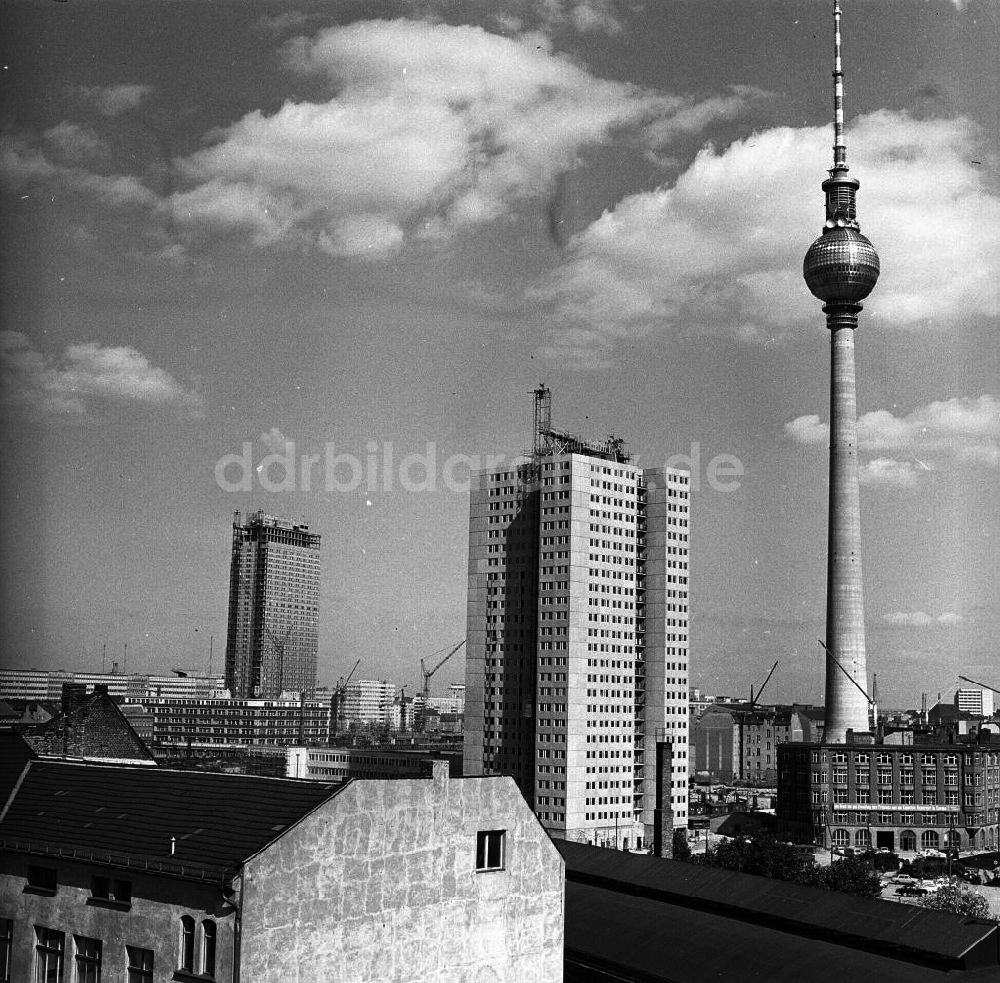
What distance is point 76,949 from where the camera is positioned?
23.7m

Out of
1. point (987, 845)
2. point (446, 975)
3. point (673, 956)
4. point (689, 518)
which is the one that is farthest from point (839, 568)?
point (446, 975)

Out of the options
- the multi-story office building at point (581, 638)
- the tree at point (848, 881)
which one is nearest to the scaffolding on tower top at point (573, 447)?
the multi-story office building at point (581, 638)

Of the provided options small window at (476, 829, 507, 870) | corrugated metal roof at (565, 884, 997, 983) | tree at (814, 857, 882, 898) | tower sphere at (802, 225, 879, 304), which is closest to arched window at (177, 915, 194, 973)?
small window at (476, 829, 507, 870)

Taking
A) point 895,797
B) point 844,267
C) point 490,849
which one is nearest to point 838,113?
point 844,267

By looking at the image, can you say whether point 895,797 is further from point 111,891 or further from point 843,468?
point 111,891

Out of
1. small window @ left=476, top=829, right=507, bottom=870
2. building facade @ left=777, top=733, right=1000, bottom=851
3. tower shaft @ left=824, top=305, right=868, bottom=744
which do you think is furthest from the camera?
tower shaft @ left=824, top=305, right=868, bottom=744

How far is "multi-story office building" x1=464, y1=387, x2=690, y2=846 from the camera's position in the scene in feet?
443

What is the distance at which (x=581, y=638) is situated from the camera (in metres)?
137

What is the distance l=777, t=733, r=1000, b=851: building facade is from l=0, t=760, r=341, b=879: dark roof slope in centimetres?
9920

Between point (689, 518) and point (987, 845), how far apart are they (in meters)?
52.0

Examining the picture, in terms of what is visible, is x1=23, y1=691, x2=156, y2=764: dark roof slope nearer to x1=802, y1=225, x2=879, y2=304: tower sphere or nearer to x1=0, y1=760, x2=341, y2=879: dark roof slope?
x1=0, y1=760, x2=341, y2=879: dark roof slope

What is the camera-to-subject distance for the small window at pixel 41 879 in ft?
79.8

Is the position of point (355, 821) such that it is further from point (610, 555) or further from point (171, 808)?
point (610, 555)

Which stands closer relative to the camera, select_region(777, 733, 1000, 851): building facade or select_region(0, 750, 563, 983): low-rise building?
select_region(0, 750, 563, 983): low-rise building
